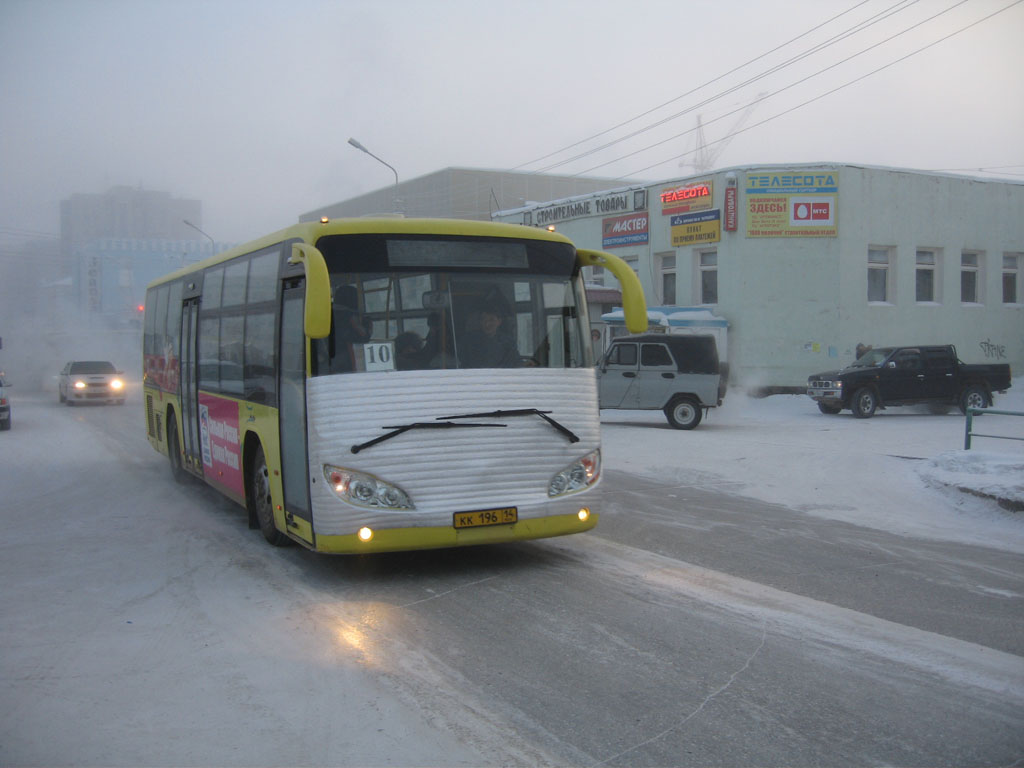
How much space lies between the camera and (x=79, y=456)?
1697 cm

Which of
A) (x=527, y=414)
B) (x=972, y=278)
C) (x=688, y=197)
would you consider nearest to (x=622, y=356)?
(x=688, y=197)

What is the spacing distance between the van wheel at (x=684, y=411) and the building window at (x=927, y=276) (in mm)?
15633

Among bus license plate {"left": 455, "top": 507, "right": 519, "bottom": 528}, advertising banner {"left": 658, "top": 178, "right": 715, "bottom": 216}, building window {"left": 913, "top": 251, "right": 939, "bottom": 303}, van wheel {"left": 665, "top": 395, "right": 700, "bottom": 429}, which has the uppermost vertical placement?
advertising banner {"left": 658, "top": 178, "right": 715, "bottom": 216}

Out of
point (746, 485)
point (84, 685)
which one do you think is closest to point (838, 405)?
point (746, 485)

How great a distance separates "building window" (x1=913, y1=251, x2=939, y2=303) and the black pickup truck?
851cm

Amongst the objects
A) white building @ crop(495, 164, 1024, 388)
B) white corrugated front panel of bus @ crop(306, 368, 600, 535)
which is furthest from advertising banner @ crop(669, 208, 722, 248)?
white corrugated front panel of bus @ crop(306, 368, 600, 535)

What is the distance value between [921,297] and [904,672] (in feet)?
99.5

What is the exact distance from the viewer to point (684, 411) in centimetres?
2119

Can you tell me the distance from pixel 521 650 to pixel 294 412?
9.63 feet

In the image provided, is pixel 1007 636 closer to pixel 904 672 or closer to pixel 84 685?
pixel 904 672

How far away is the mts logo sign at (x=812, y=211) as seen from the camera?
29.7m

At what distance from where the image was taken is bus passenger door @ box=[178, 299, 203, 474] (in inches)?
451

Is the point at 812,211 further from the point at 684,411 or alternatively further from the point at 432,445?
the point at 432,445

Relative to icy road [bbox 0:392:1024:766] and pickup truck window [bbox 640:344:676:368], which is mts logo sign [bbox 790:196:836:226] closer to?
pickup truck window [bbox 640:344:676:368]
